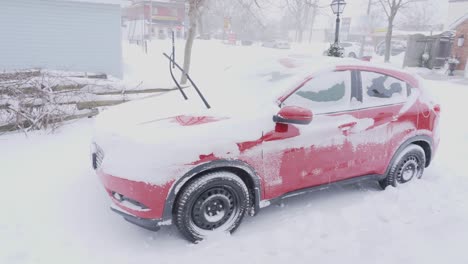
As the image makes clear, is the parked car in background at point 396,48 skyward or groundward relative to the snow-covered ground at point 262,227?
skyward

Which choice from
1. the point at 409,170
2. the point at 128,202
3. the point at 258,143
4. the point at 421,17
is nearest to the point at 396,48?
the point at 421,17

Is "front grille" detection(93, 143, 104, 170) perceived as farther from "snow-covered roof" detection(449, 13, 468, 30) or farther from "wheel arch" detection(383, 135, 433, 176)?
"snow-covered roof" detection(449, 13, 468, 30)

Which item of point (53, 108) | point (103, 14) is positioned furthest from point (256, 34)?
point (53, 108)

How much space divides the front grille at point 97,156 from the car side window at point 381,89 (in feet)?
9.28

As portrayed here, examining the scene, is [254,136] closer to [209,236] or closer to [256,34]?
[209,236]

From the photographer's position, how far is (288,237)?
3.52 metres

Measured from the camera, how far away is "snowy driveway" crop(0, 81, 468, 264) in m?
3.22

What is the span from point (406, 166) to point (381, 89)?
44.3 inches

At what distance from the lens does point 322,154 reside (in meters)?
3.76

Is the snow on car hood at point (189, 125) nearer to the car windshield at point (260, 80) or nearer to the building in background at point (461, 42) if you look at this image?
the car windshield at point (260, 80)

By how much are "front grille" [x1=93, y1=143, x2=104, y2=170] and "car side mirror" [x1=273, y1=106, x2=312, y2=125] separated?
5.73ft

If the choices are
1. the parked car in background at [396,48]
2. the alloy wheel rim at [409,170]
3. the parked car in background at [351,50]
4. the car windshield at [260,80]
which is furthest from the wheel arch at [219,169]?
the parked car in background at [396,48]

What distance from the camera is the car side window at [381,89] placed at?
404cm

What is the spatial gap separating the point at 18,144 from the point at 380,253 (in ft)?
18.0
